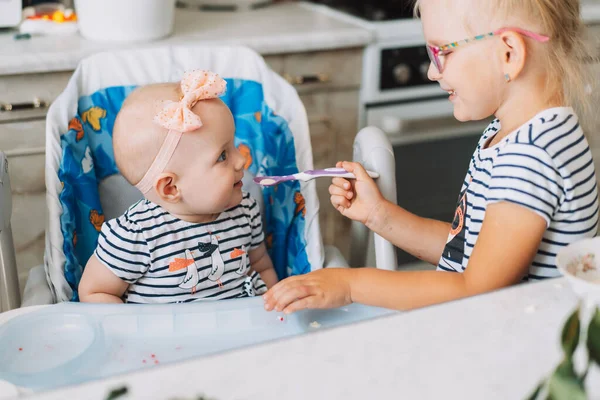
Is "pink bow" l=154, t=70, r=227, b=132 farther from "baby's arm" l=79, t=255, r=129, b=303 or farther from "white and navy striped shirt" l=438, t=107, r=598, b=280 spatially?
"white and navy striped shirt" l=438, t=107, r=598, b=280

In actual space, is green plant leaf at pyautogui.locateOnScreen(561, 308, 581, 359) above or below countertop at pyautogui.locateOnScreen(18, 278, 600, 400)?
above

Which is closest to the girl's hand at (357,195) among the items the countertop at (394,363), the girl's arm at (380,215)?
the girl's arm at (380,215)

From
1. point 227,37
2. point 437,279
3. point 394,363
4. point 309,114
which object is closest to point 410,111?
point 309,114

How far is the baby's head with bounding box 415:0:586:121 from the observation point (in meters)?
0.83

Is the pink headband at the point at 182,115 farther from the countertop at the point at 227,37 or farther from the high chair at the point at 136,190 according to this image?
the countertop at the point at 227,37

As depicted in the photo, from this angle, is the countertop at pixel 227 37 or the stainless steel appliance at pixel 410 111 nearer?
the countertop at pixel 227 37

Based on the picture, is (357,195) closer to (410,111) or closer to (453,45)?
(453,45)

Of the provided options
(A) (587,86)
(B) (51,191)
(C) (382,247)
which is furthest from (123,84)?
(A) (587,86)

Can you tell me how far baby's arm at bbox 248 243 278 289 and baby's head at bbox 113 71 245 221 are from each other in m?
0.17

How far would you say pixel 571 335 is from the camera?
20.5 inches

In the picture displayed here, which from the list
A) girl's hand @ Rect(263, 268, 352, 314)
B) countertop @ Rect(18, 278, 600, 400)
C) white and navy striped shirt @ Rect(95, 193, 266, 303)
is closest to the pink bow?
white and navy striped shirt @ Rect(95, 193, 266, 303)

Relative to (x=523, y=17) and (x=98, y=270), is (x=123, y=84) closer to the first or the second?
(x=98, y=270)

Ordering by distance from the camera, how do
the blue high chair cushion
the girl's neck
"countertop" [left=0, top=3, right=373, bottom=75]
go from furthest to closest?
"countertop" [left=0, top=3, right=373, bottom=75] → the blue high chair cushion → the girl's neck

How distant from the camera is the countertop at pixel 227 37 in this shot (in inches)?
60.2
